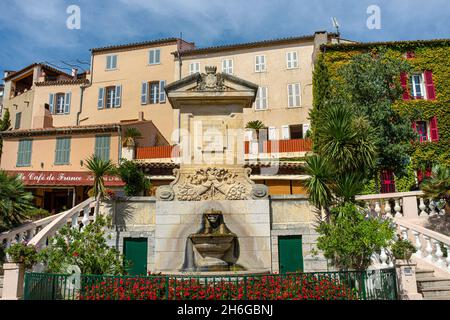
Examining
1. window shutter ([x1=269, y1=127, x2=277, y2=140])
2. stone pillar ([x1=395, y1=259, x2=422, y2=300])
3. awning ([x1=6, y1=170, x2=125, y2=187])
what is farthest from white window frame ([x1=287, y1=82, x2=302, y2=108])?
stone pillar ([x1=395, y1=259, x2=422, y2=300])

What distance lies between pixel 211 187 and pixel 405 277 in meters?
6.19

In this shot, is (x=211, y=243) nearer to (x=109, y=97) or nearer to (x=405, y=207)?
(x=405, y=207)

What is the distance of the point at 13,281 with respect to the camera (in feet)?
28.8

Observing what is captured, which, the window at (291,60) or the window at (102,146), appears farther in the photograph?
the window at (291,60)

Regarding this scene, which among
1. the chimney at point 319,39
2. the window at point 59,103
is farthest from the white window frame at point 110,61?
the chimney at point 319,39

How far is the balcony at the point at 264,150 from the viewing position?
28031 mm

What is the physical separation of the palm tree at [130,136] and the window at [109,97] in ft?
33.3

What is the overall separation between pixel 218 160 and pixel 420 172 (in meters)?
19.8

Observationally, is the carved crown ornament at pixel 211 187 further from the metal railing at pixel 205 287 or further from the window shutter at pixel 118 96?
the window shutter at pixel 118 96

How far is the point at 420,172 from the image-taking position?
88.9ft

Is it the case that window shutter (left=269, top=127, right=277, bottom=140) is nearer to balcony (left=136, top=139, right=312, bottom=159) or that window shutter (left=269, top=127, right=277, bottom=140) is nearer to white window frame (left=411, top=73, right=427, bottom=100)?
balcony (left=136, top=139, right=312, bottom=159)

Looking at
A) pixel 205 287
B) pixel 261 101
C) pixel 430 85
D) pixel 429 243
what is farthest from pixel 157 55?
pixel 205 287

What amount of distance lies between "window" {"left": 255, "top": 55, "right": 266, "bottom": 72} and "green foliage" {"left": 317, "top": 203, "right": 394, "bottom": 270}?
80.4 ft
